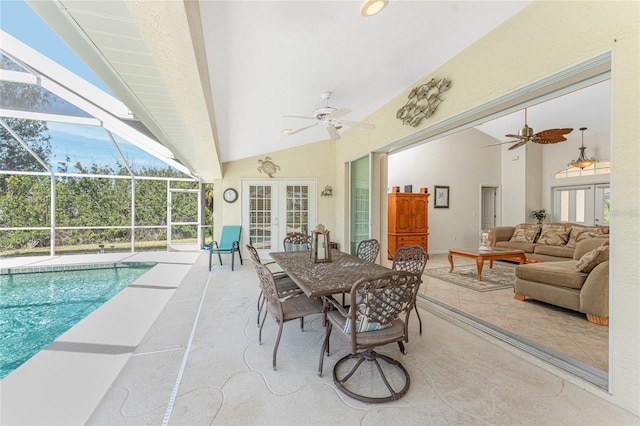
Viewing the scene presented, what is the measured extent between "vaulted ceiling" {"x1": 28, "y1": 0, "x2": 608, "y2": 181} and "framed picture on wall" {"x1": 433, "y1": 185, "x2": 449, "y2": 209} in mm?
4422

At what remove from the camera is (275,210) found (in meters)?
6.57

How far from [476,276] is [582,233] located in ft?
8.59

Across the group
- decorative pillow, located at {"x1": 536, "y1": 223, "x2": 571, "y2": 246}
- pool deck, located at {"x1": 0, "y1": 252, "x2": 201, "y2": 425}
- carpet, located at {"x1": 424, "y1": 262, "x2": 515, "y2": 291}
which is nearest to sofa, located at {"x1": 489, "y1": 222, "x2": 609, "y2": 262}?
decorative pillow, located at {"x1": 536, "y1": 223, "x2": 571, "y2": 246}

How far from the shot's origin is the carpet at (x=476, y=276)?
14.3 feet

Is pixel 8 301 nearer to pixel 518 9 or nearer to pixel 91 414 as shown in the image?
pixel 91 414

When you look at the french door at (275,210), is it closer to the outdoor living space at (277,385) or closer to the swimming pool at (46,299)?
the swimming pool at (46,299)

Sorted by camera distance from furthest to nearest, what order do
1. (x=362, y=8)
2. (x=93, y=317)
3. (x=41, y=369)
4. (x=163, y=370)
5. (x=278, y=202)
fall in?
(x=278, y=202), (x=93, y=317), (x=41, y=369), (x=163, y=370), (x=362, y=8)

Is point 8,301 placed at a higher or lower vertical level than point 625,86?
lower

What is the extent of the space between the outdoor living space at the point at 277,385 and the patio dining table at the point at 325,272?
2.11 ft

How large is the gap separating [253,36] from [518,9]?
217 cm

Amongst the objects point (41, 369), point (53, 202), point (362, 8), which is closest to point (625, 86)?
point (362, 8)

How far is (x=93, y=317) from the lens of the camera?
3.37m

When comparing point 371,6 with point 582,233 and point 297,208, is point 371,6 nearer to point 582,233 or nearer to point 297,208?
point 297,208

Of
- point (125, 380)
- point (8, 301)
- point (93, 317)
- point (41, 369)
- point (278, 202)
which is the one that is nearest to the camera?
point (125, 380)
